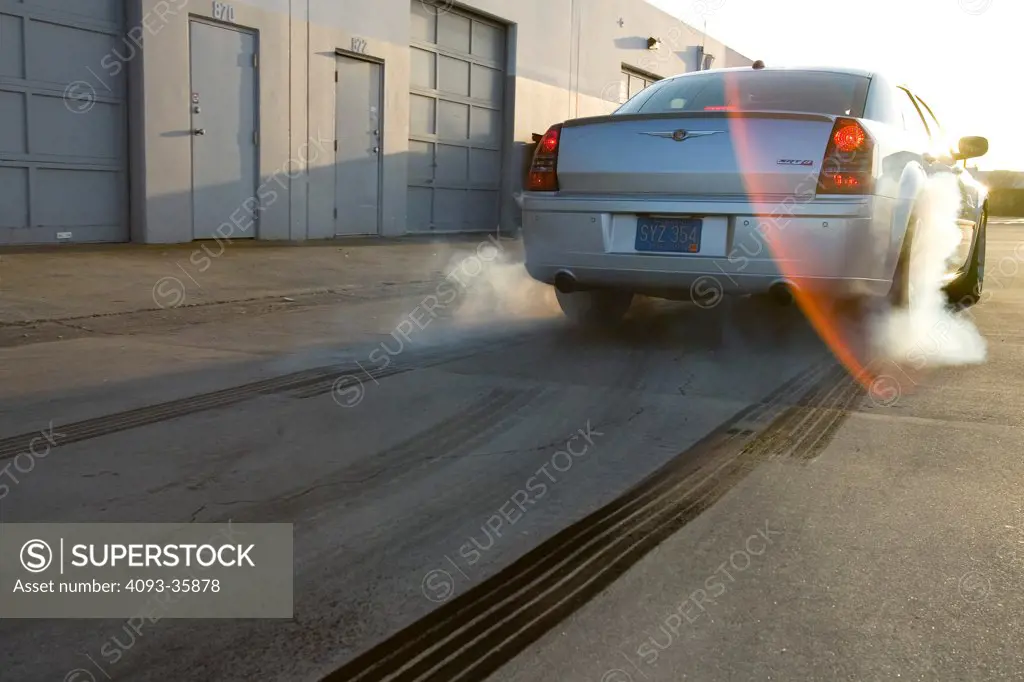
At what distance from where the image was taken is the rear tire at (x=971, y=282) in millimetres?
7574

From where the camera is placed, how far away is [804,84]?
5871 millimetres

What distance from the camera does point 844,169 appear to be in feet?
16.3

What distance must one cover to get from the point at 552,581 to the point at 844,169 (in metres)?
3.25

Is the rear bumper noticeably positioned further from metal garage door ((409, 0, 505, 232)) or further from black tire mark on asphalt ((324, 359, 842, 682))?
metal garage door ((409, 0, 505, 232))

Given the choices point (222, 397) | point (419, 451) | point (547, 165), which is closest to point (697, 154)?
point (547, 165)

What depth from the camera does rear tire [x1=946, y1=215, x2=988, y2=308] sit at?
7.57 m

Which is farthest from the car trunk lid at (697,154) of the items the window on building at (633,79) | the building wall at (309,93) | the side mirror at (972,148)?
the window on building at (633,79)

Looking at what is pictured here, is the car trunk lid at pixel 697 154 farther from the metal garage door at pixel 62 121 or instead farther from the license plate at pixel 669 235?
the metal garage door at pixel 62 121

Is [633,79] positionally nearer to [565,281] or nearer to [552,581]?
[565,281]

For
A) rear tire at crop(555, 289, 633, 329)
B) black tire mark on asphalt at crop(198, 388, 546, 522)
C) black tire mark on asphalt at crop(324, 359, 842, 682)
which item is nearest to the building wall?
rear tire at crop(555, 289, 633, 329)

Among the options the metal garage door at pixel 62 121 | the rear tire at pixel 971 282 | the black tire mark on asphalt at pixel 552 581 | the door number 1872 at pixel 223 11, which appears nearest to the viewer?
the black tire mark on asphalt at pixel 552 581

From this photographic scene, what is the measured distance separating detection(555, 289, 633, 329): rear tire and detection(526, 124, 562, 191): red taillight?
1000mm

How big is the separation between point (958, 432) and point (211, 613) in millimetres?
2996

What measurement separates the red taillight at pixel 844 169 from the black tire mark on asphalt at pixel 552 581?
1.80 m
